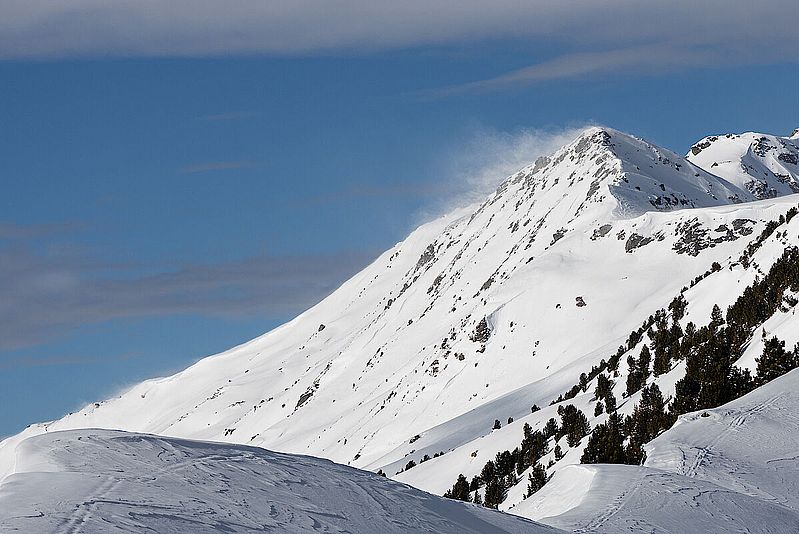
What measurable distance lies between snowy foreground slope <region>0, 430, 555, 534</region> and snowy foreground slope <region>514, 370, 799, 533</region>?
79.7 inches

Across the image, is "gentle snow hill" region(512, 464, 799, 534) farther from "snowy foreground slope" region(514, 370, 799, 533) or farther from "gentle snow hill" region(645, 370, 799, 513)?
"gentle snow hill" region(645, 370, 799, 513)

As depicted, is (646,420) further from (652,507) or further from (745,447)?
(652,507)

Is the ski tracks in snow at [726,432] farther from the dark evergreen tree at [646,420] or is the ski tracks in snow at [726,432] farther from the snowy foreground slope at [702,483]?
the dark evergreen tree at [646,420]

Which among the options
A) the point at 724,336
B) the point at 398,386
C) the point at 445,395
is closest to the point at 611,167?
the point at 398,386

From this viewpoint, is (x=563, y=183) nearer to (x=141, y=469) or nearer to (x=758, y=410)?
A: (x=758, y=410)

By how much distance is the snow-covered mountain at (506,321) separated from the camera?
35.3 m

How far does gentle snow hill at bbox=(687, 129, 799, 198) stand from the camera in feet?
468

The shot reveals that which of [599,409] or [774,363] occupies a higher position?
[599,409]

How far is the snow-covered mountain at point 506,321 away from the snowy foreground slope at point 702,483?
0.46 meters

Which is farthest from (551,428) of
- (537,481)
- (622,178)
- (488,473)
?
(622,178)

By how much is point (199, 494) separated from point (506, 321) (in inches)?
2491

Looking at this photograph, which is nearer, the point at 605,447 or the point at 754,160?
the point at 605,447

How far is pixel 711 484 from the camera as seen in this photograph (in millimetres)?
14086

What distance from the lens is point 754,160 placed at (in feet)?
511
